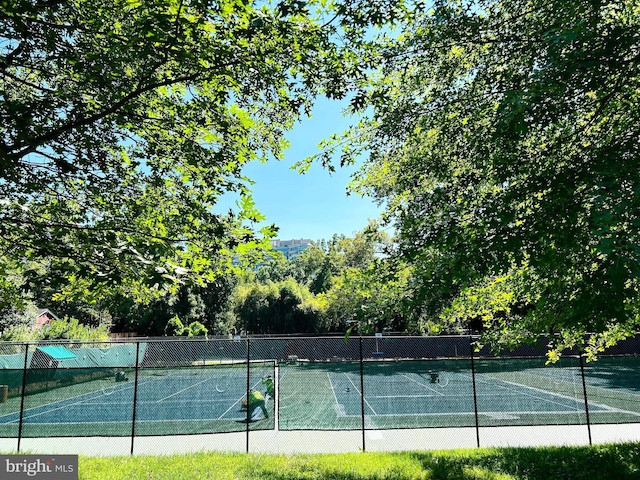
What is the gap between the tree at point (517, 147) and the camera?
3.48 m

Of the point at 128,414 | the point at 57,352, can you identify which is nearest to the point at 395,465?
the point at 128,414

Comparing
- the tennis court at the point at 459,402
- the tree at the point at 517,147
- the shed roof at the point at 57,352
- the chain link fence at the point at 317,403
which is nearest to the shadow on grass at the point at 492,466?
the chain link fence at the point at 317,403

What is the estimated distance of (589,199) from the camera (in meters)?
4.28

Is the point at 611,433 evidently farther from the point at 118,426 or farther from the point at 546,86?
the point at 118,426

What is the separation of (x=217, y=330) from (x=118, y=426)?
38768 mm

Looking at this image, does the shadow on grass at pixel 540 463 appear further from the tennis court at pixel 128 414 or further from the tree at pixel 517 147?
the tennis court at pixel 128 414

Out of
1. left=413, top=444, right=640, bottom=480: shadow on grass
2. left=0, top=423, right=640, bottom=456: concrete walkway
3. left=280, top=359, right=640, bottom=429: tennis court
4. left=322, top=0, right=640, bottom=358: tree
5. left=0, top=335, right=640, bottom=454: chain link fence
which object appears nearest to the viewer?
left=322, top=0, right=640, bottom=358: tree

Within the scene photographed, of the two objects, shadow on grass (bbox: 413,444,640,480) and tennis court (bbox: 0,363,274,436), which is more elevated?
shadow on grass (bbox: 413,444,640,480)

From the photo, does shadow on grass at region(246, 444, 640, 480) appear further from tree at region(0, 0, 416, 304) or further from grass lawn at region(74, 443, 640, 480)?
tree at region(0, 0, 416, 304)

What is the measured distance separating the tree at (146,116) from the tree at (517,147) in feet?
3.36

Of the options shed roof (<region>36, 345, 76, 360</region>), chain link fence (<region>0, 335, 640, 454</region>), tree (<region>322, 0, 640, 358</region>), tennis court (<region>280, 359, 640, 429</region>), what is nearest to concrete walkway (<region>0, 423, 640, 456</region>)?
chain link fence (<region>0, 335, 640, 454</region>)

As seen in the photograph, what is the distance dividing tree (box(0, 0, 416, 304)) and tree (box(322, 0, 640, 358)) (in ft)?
3.36

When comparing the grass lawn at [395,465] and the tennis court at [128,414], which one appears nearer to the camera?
the grass lawn at [395,465]

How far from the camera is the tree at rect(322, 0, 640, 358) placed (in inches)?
137
